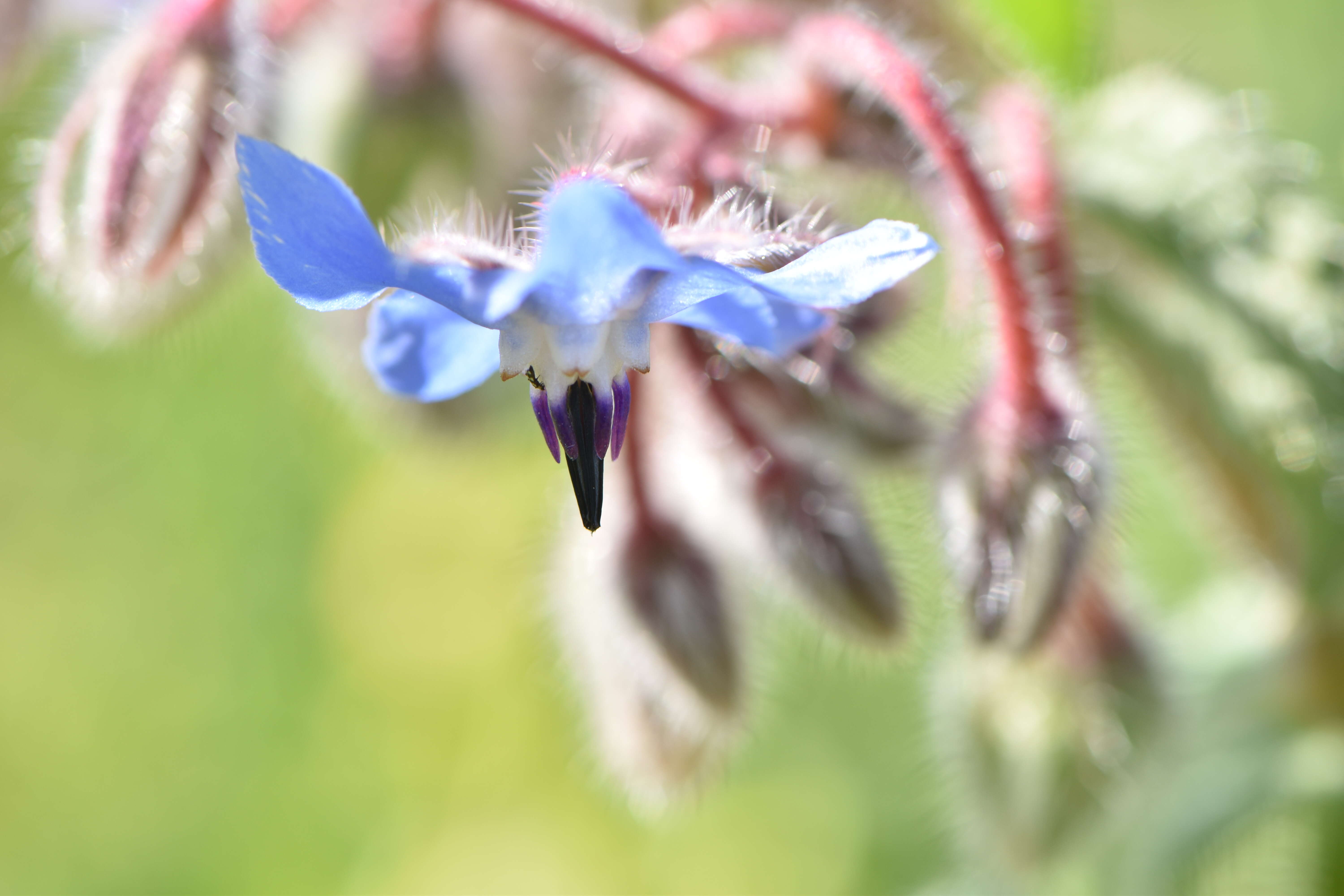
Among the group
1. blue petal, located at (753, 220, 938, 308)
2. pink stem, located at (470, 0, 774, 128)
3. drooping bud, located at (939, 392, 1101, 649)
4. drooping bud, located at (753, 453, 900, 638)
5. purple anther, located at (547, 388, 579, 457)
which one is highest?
pink stem, located at (470, 0, 774, 128)

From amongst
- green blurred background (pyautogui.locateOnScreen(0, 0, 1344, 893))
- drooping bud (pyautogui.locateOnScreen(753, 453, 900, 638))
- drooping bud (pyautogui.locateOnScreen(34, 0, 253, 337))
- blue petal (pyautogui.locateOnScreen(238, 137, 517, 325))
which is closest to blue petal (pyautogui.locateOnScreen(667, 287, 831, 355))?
blue petal (pyautogui.locateOnScreen(238, 137, 517, 325))

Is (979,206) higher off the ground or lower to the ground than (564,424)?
higher

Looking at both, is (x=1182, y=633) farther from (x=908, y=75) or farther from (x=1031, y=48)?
(x=908, y=75)

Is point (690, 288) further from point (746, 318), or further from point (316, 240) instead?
point (316, 240)

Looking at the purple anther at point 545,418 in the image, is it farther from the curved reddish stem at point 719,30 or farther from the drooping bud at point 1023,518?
the curved reddish stem at point 719,30

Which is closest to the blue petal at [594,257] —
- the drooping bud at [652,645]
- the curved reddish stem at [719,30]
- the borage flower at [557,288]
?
the borage flower at [557,288]

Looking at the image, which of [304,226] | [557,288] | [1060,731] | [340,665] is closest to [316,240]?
[304,226]

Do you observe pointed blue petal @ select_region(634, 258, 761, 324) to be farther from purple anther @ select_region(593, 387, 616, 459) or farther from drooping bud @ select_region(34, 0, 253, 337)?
drooping bud @ select_region(34, 0, 253, 337)
